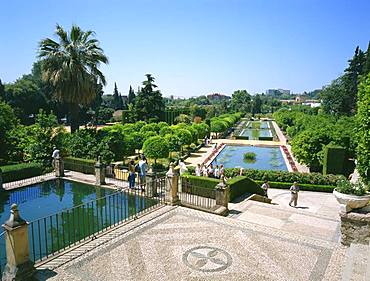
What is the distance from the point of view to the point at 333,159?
71.5 ft

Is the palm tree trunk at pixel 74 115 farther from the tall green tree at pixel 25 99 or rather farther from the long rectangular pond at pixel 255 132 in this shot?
the long rectangular pond at pixel 255 132

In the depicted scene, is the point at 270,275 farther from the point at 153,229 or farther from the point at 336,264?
the point at 153,229

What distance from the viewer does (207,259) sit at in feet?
25.2

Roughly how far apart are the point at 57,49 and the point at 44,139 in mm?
6289

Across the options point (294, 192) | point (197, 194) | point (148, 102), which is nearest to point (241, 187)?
point (197, 194)

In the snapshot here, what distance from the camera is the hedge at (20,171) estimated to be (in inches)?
668

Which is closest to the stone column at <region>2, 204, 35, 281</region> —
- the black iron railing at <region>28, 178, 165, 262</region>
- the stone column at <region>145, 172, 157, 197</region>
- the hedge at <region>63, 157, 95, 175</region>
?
the black iron railing at <region>28, 178, 165, 262</region>

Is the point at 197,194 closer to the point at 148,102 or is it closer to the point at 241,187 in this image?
the point at 241,187

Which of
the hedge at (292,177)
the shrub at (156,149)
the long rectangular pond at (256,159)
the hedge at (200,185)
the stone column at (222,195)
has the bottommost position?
the long rectangular pond at (256,159)

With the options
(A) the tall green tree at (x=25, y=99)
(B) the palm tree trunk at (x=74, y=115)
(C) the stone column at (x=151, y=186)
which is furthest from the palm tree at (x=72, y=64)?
(A) the tall green tree at (x=25, y=99)

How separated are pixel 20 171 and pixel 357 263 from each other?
1739 centimetres

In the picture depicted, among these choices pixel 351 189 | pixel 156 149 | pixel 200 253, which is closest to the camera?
pixel 200 253

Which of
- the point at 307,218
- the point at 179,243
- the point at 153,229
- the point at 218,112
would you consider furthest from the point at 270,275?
the point at 218,112

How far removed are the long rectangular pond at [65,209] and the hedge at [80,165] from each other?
1.65 metres
